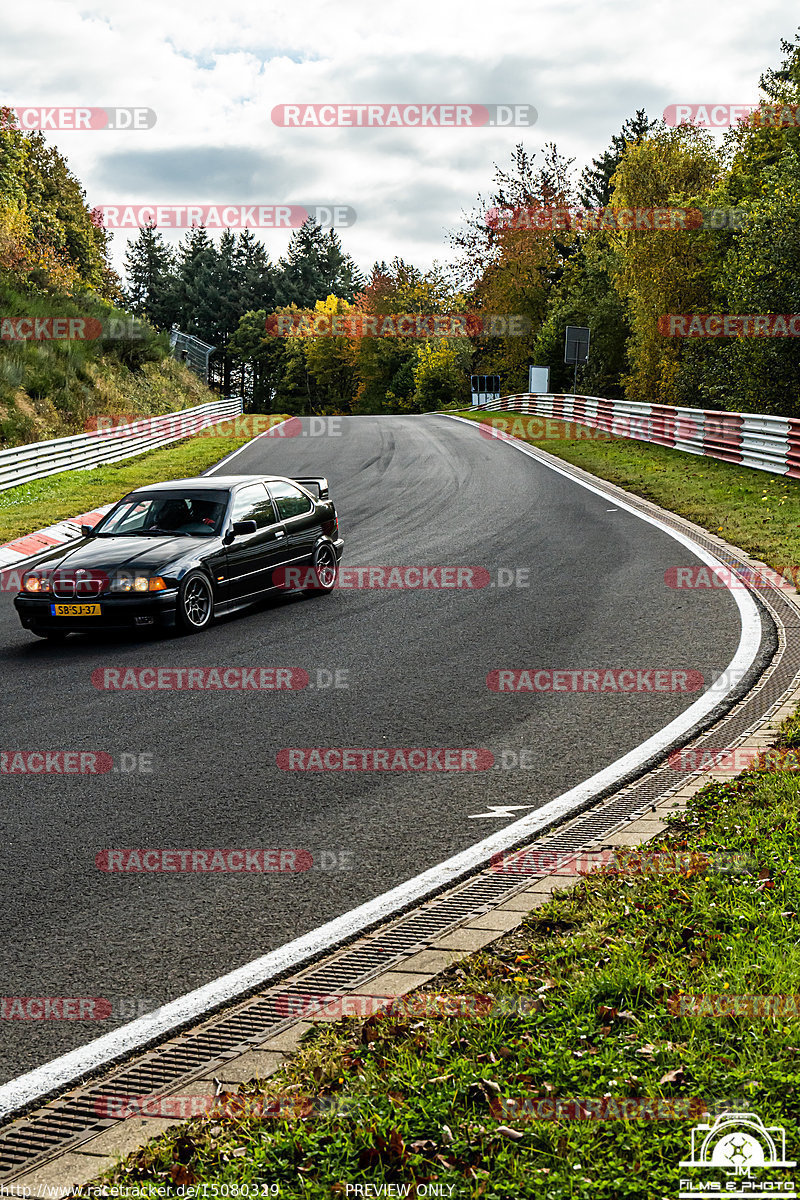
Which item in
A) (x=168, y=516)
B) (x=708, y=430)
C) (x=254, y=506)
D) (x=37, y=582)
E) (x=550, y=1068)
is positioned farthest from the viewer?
(x=708, y=430)

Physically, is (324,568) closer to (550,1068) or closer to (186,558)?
(186,558)

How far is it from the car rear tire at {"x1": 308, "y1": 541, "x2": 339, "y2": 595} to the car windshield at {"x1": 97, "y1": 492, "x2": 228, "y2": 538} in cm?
143

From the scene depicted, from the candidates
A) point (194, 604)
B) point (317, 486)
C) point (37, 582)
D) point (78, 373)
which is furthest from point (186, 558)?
point (78, 373)

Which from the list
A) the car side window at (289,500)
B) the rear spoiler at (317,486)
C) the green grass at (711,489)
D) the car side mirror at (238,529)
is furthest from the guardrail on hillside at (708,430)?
the car side mirror at (238,529)

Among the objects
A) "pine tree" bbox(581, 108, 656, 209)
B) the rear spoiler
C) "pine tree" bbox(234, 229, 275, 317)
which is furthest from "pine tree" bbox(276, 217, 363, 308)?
the rear spoiler

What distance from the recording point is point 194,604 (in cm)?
1045

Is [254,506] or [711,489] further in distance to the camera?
[711,489]

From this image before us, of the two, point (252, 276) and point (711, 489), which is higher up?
point (252, 276)

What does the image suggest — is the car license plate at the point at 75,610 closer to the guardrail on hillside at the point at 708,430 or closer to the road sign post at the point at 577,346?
the guardrail on hillside at the point at 708,430

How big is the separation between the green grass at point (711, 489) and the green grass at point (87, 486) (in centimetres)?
882

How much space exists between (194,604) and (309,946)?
6415 millimetres

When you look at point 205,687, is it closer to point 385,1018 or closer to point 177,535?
point 177,535

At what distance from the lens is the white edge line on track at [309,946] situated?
11.7ft

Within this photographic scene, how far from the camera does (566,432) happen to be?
114ft
